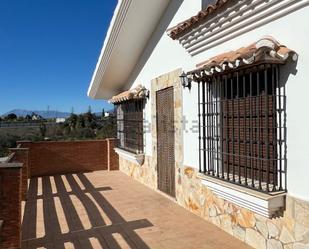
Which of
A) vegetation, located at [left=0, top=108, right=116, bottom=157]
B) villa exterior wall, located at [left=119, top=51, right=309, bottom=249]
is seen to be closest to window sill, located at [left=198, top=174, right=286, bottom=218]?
villa exterior wall, located at [left=119, top=51, right=309, bottom=249]

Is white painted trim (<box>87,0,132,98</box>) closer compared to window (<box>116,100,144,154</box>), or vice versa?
white painted trim (<box>87,0,132,98</box>)

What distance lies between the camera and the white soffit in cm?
1001

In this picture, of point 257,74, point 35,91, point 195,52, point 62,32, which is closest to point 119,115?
point 195,52

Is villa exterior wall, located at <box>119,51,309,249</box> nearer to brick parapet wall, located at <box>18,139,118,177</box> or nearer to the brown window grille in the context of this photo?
the brown window grille

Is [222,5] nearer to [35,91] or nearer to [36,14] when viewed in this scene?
[36,14]

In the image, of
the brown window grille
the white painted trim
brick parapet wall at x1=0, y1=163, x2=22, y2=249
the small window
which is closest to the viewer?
the brown window grille

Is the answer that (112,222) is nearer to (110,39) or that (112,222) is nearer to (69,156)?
(110,39)

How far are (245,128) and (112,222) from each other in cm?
402

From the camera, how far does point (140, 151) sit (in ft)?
42.8

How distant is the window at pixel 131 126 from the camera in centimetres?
1317

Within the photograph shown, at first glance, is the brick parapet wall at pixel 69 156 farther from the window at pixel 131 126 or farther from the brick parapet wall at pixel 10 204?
the brick parapet wall at pixel 10 204

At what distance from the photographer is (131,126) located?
14.2 meters

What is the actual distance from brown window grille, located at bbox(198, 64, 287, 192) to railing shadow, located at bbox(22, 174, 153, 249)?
7.70 feet

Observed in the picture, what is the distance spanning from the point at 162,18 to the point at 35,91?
68.5 m
